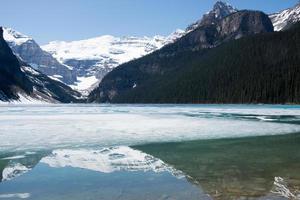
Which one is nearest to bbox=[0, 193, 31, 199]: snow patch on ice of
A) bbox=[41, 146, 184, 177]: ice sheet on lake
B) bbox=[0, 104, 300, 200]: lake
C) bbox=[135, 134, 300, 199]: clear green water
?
bbox=[0, 104, 300, 200]: lake

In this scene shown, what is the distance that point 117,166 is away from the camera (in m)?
18.4

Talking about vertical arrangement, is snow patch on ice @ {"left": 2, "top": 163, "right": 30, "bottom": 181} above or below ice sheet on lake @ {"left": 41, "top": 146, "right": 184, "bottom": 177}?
below

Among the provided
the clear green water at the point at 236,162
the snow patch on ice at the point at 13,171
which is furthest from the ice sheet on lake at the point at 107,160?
the snow patch on ice at the point at 13,171

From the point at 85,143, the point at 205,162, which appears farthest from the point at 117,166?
the point at 85,143

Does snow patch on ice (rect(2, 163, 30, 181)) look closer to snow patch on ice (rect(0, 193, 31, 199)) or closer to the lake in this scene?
the lake

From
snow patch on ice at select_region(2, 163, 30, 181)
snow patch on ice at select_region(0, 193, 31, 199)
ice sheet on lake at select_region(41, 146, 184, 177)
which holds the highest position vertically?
ice sheet on lake at select_region(41, 146, 184, 177)

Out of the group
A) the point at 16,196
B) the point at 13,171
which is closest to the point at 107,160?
the point at 13,171

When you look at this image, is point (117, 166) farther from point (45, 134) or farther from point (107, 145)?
point (45, 134)

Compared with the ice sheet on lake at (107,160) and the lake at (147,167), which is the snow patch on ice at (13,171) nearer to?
the lake at (147,167)

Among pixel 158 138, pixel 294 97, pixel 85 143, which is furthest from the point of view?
pixel 294 97

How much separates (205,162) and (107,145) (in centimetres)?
849

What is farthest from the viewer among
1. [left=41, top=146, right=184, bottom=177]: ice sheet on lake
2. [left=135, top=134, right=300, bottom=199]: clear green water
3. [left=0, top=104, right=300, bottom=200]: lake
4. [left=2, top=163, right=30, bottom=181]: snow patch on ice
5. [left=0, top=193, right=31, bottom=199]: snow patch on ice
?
[left=41, top=146, right=184, bottom=177]: ice sheet on lake

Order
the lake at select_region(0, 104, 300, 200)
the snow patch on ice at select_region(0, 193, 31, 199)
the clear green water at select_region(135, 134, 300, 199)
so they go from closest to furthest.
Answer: the snow patch on ice at select_region(0, 193, 31, 199), the lake at select_region(0, 104, 300, 200), the clear green water at select_region(135, 134, 300, 199)

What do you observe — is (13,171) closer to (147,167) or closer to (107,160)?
(107,160)
